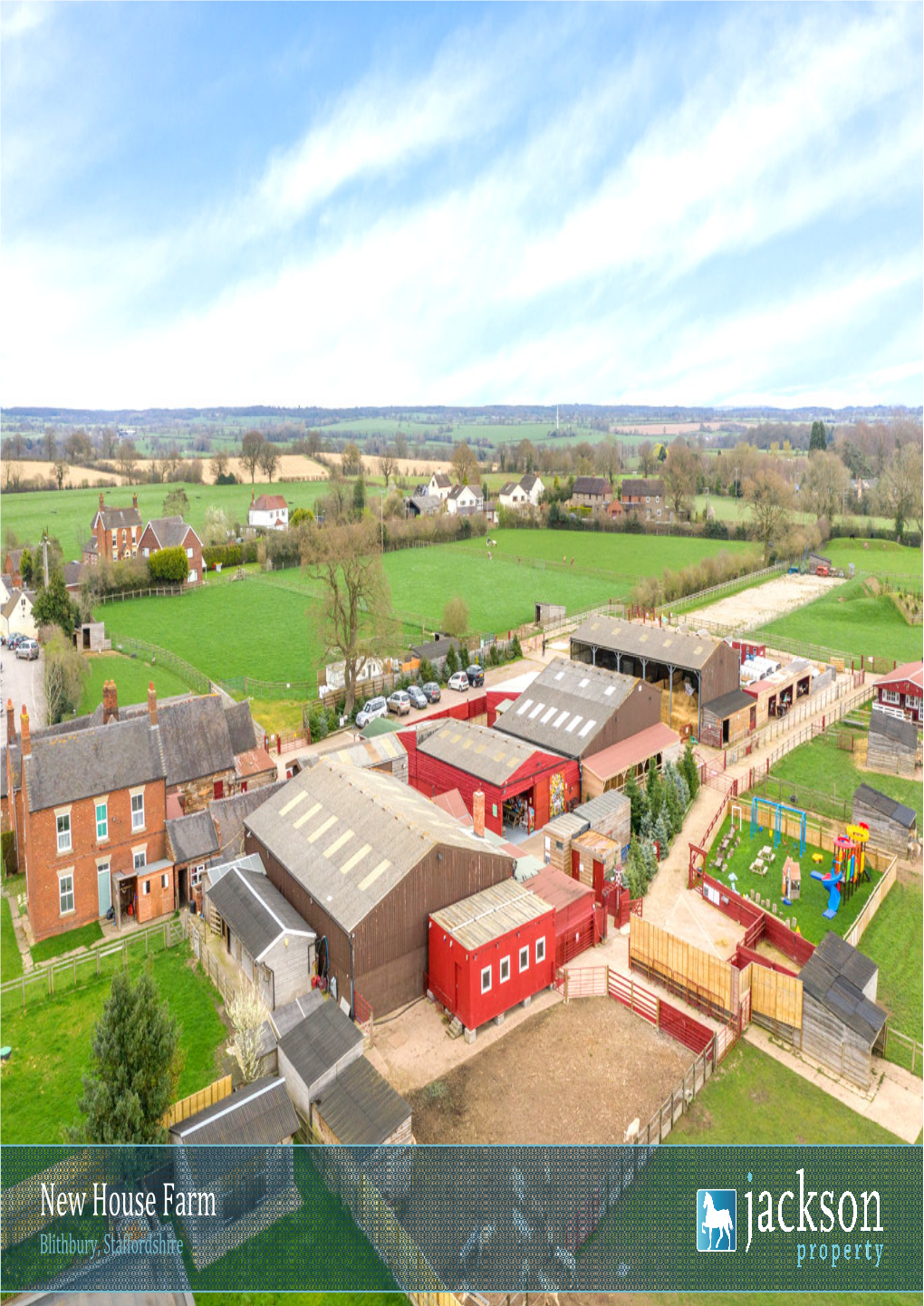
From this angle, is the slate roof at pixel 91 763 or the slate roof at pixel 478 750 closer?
the slate roof at pixel 91 763

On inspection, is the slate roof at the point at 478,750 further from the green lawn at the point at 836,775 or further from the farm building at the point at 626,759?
the green lawn at the point at 836,775

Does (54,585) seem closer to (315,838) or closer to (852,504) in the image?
(315,838)

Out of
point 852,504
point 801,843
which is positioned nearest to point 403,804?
point 801,843

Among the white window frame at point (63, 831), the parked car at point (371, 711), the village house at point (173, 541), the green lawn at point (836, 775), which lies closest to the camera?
the white window frame at point (63, 831)

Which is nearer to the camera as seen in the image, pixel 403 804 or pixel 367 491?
pixel 403 804

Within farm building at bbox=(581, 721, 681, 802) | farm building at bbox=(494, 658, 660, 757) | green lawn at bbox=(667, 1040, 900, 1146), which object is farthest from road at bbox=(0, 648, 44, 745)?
green lawn at bbox=(667, 1040, 900, 1146)

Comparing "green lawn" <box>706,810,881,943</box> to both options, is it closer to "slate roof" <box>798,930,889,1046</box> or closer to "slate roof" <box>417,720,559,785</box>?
"slate roof" <box>798,930,889,1046</box>

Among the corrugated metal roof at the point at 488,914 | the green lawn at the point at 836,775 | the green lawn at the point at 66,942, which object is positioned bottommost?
the green lawn at the point at 66,942

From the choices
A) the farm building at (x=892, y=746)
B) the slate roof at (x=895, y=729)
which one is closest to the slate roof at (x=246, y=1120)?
the farm building at (x=892, y=746)
